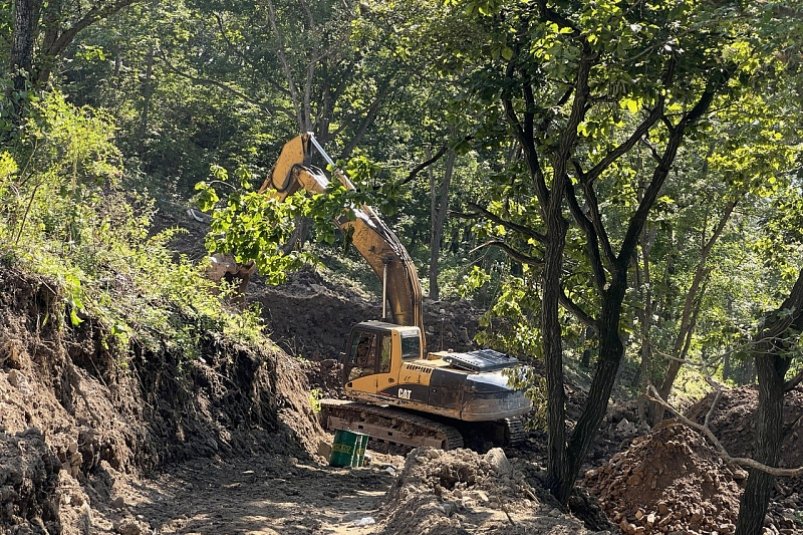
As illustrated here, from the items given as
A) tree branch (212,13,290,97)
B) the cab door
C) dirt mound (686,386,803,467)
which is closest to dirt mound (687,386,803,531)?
dirt mound (686,386,803,467)

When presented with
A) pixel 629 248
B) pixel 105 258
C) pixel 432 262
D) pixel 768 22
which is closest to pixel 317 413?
pixel 105 258

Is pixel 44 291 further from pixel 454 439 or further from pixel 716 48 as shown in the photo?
pixel 454 439

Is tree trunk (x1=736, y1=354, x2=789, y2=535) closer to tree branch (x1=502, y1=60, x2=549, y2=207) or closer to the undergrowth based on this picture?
tree branch (x1=502, y1=60, x2=549, y2=207)

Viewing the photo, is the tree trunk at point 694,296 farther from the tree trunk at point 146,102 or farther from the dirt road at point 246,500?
the tree trunk at point 146,102

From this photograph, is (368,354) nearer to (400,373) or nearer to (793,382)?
(400,373)

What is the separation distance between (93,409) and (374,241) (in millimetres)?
8527

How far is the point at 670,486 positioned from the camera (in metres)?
15.6

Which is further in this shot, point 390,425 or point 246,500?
point 390,425

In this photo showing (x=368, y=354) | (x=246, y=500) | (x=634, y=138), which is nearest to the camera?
(x=246, y=500)

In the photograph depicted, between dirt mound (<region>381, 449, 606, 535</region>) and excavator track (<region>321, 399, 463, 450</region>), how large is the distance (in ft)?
18.1

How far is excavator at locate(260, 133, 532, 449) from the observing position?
1792 centimetres

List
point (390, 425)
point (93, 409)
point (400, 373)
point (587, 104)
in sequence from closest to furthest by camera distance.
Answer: point (93, 409) < point (587, 104) < point (400, 373) < point (390, 425)

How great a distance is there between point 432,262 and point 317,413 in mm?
14666

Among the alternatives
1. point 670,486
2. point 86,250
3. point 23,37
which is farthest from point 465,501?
point 23,37
